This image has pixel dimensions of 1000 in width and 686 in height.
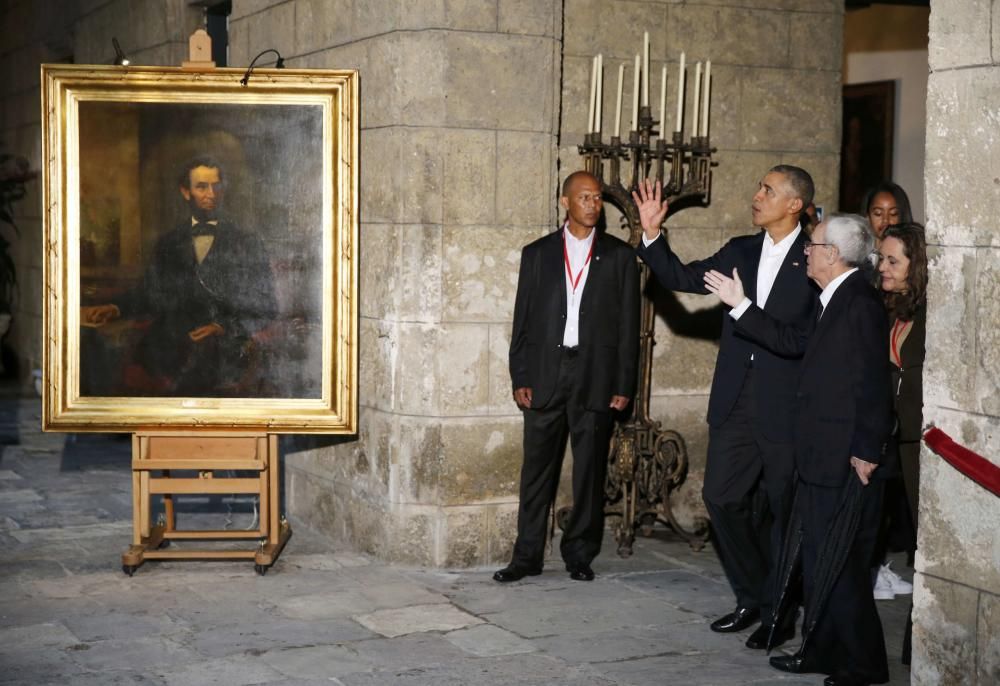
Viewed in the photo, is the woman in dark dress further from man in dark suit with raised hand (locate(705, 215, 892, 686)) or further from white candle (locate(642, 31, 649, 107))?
white candle (locate(642, 31, 649, 107))

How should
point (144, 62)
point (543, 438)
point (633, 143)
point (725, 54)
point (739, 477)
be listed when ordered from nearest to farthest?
point (739, 477), point (543, 438), point (633, 143), point (725, 54), point (144, 62)

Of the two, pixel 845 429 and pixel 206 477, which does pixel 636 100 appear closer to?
pixel 845 429

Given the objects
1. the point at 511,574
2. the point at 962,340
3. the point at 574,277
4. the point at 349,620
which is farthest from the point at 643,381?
the point at 962,340

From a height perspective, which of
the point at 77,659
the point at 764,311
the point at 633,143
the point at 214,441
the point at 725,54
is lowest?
the point at 77,659

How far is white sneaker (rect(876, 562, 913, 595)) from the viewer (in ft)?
21.6

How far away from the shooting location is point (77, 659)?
5414 millimetres

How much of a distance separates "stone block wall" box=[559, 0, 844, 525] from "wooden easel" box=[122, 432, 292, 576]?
6.75ft

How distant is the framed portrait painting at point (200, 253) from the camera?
6684 mm

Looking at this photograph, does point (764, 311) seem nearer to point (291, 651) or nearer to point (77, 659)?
point (291, 651)

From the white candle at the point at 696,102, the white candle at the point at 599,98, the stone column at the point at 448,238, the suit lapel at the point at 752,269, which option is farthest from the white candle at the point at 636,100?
the suit lapel at the point at 752,269

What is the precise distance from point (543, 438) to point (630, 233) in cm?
120

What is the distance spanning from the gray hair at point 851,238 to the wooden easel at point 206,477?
2.93 m

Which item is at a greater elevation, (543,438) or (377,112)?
(377,112)

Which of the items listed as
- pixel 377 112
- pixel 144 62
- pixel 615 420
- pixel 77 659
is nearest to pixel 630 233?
pixel 615 420
